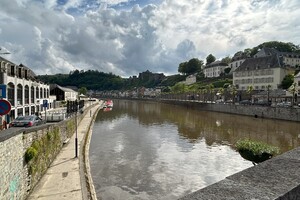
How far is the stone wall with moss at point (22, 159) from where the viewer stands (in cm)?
1083

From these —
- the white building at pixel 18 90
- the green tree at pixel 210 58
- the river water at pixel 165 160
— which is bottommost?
the river water at pixel 165 160

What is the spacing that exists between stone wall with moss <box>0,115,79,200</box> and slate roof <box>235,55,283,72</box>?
82415 millimetres

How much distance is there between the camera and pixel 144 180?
64.8 feet

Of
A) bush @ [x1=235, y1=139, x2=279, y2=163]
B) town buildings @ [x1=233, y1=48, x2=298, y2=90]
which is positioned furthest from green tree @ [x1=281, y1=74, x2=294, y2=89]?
bush @ [x1=235, y1=139, x2=279, y2=163]

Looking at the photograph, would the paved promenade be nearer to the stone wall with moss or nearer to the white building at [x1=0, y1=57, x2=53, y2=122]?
the stone wall with moss

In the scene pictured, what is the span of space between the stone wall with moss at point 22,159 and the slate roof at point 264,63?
82.4m

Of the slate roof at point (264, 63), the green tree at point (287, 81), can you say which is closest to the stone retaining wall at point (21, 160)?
the green tree at point (287, 81)

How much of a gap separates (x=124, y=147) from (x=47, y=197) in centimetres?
1734

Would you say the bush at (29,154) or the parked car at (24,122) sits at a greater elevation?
the parked car at (24,122)

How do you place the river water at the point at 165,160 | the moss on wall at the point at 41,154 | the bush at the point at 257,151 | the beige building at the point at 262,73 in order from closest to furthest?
the moss on wall at the point at 41,154
the bush at the point at 257,151
the river water at the point at 165,160
the beige building at the point at 262,73

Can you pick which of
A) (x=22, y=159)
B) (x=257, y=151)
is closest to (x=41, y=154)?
(x=22, y=159)

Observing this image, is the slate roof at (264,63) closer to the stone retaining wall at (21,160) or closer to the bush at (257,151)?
the bush at (257,151)

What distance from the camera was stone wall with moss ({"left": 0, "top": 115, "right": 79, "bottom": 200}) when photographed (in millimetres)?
10828

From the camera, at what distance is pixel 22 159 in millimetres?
13320
